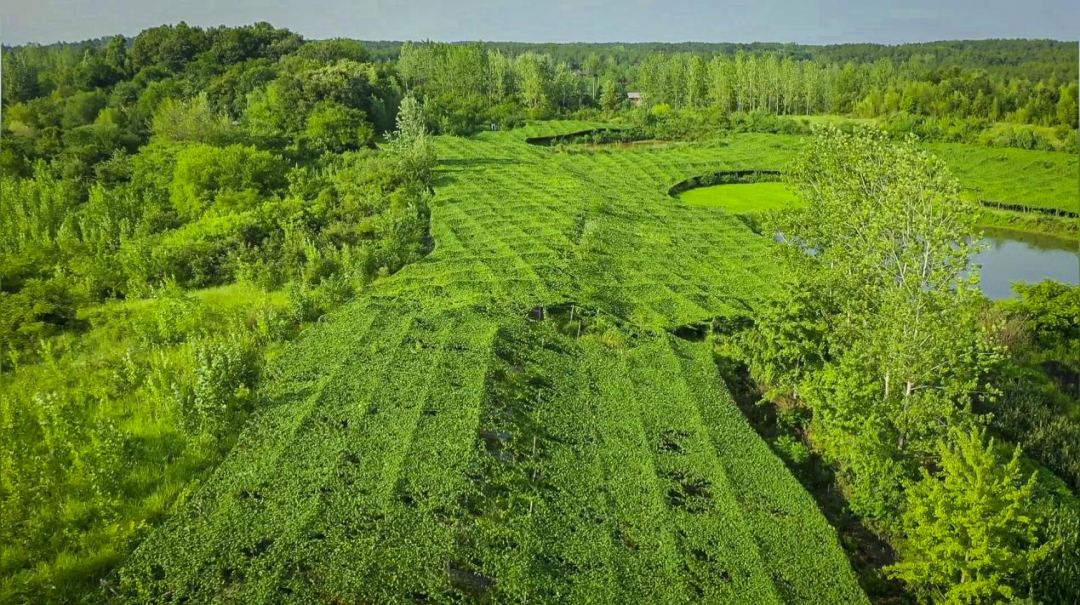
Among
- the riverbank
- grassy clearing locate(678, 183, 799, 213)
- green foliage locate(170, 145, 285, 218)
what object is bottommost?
the riverbank

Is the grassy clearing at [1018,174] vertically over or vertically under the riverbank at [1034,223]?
over

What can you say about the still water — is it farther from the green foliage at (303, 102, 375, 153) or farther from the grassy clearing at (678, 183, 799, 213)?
the green foliage at (303, 102, 375, 153)

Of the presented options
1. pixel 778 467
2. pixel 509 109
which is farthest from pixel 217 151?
pixel 509 109

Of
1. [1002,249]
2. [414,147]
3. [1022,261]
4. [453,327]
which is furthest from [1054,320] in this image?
[414,147]

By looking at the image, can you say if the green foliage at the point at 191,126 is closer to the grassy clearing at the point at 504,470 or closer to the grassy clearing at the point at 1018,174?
the grassy clearing at the point at 504,470

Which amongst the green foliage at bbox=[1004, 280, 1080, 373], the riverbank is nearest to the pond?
the riverbank

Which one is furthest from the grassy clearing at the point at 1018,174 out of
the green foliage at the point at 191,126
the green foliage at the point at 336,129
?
the green foliage at the point at 191,126
